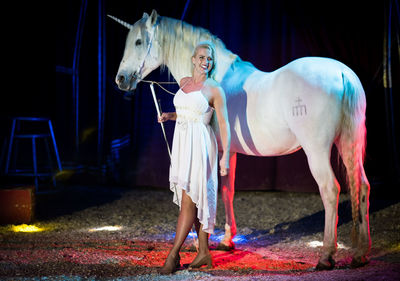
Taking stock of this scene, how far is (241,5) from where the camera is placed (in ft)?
20.5

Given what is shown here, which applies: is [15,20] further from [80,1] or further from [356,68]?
[356,68]

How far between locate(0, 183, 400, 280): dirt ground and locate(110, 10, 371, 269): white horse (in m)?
0.36

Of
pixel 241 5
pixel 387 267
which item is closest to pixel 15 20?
pixel 241 5

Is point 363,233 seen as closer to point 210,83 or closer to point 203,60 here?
point 210,83

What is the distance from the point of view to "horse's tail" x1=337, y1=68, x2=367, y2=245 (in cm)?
296

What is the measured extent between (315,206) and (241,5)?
10.3 ft

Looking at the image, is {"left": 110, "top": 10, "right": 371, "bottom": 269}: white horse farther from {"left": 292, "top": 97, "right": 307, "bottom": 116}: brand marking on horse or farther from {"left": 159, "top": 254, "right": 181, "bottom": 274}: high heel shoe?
{"left": 159, "top": 254, "right": 181, "bottom": 274}: high heel shoe

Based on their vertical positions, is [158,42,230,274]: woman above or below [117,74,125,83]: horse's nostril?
below

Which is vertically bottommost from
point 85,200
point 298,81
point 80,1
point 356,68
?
point 85,200

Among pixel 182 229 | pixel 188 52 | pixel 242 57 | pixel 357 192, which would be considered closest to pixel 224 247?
pixel 182 229

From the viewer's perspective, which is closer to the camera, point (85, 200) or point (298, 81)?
point (298, 81)

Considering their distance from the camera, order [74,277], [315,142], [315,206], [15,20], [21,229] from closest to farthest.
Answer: [74,277], [315,142], [21,229], [315,206], [15,20]

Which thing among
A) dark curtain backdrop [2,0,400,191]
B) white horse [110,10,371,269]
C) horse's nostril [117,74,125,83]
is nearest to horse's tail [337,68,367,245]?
white horse [110,10,371,269]

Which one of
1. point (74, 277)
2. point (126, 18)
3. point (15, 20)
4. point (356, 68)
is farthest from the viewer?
point (126, 18)
